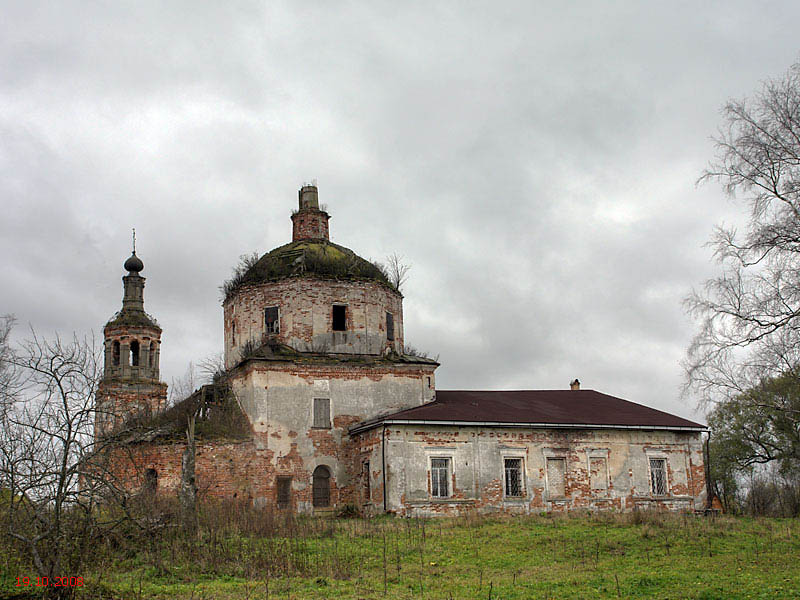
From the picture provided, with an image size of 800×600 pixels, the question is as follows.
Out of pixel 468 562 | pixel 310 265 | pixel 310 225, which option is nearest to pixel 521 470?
pixel 310 265

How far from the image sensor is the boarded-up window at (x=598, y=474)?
27.5 metres

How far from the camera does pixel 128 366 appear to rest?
35344 millimetres

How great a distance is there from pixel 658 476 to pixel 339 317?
41.1ft

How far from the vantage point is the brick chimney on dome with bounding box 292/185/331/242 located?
32.3 m

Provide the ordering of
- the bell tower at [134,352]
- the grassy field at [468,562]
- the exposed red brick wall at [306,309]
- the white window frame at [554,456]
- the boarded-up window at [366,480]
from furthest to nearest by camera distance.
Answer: the bell tower at [134,352]
the exposed red brick wall at [306,309]
the white window frame at [554,456]
the boarded-up window at [366,480]
the grassy field at [468,562]

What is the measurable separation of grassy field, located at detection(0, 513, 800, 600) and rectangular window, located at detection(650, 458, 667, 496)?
7351 millimetres

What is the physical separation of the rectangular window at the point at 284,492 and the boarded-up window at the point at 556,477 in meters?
8.44

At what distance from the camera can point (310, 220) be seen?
3241cm

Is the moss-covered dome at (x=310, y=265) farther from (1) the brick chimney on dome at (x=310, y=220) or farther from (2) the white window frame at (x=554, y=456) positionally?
(2) the white window frame at (x=554, y=456)

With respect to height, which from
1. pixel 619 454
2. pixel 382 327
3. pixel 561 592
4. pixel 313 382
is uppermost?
pixel 382 327

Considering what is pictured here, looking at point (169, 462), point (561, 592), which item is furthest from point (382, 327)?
point (561, 592)

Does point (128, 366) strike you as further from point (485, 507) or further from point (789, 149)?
point (789, 149)

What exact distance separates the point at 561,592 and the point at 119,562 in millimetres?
8228

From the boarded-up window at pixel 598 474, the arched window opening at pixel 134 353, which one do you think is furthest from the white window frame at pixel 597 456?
the arched window opening at pixel 134 353
